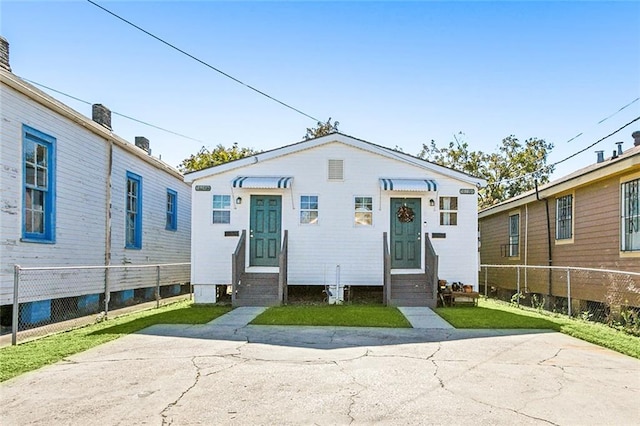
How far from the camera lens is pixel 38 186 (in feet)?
31.1

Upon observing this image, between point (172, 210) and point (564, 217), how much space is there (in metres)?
12.1

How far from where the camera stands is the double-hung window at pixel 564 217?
42.8 ft

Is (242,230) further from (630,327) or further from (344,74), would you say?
(630,327)

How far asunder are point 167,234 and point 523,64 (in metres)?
12.1

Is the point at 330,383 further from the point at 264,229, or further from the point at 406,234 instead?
the point at 406,234

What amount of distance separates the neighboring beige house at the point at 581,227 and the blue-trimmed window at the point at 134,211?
11.4 metres

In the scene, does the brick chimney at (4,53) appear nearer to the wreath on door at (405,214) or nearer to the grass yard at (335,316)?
the grass yard at (335,316)

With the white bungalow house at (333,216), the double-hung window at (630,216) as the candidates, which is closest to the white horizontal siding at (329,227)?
the white bungalow house at (333,216)

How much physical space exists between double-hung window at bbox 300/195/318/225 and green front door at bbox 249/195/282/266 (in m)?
0.56

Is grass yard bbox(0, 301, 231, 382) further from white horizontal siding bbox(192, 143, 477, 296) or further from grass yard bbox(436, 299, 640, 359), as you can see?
grass yard bbox(436, 299, 640, 359)

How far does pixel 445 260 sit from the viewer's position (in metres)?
12.7

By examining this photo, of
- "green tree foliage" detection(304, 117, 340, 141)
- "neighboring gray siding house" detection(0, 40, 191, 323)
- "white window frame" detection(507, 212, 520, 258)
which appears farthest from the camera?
"green tree foliage" detection(304, 117, 340, 141)

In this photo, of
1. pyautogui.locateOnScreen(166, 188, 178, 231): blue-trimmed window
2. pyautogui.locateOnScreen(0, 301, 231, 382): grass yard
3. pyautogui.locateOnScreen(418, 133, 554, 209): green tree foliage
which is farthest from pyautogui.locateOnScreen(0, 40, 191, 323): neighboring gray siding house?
pyautogui.locateOnScreen(418, 133, 554, 209): green tree foliage

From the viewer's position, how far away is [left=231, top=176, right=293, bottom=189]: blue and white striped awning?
1234 centimetres
